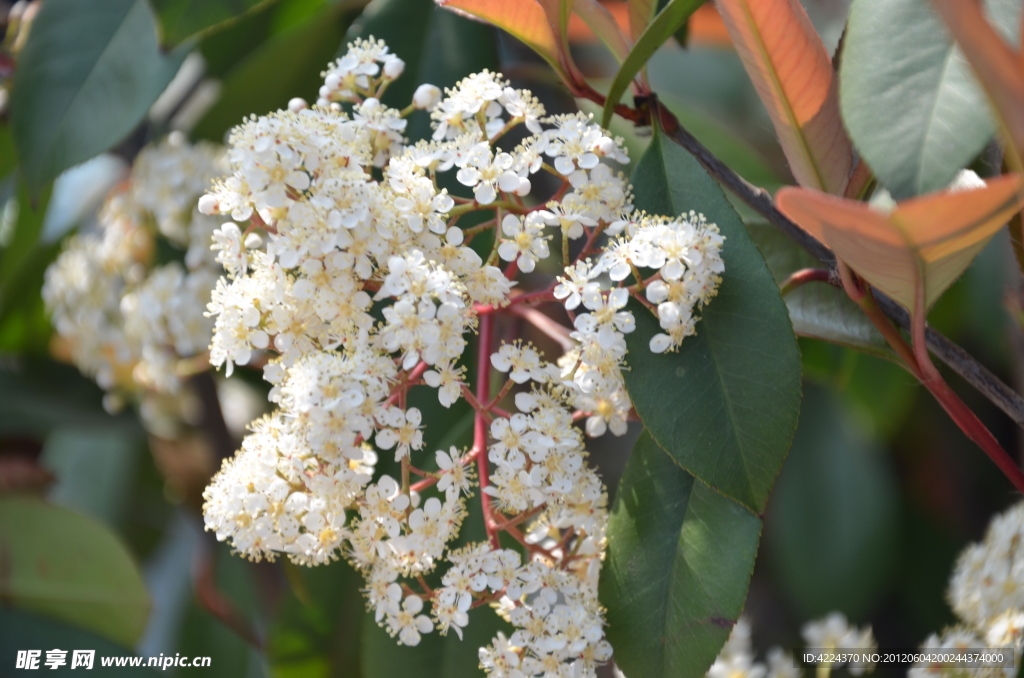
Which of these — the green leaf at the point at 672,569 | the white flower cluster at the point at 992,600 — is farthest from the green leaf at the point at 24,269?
the white flower cluster at the point at 992,600

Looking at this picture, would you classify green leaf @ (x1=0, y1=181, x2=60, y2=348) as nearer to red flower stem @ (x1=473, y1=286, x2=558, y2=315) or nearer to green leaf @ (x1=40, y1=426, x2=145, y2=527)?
green leaf @ (x1=40, y1=426, x2=145, y2=527)

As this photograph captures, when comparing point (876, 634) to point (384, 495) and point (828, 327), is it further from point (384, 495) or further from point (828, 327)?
point (384, 495)

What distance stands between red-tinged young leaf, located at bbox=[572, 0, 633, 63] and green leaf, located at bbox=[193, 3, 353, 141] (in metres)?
0.54

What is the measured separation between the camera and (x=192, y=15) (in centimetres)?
75

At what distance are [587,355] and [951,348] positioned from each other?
9.6 inches

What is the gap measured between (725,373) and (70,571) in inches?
39.7

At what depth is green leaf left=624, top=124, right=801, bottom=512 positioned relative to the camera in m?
0.51

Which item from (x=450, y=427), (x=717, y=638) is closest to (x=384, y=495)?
(x=717, y=638)

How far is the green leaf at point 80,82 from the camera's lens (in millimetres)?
792

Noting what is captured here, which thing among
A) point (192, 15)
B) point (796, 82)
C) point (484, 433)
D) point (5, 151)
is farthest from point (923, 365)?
point (5, 151)

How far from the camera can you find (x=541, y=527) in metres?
0.62

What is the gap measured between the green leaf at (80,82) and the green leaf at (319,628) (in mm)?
521

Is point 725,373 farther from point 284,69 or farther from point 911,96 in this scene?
point 284,69

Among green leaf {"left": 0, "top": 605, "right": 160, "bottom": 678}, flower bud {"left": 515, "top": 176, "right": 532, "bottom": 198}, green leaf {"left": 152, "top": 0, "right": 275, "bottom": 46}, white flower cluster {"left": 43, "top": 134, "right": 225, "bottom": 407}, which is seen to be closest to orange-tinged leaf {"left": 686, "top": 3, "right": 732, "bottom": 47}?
white flower cluster {"left": 43, "top": 134, "right": 225, "bottom": 407}
